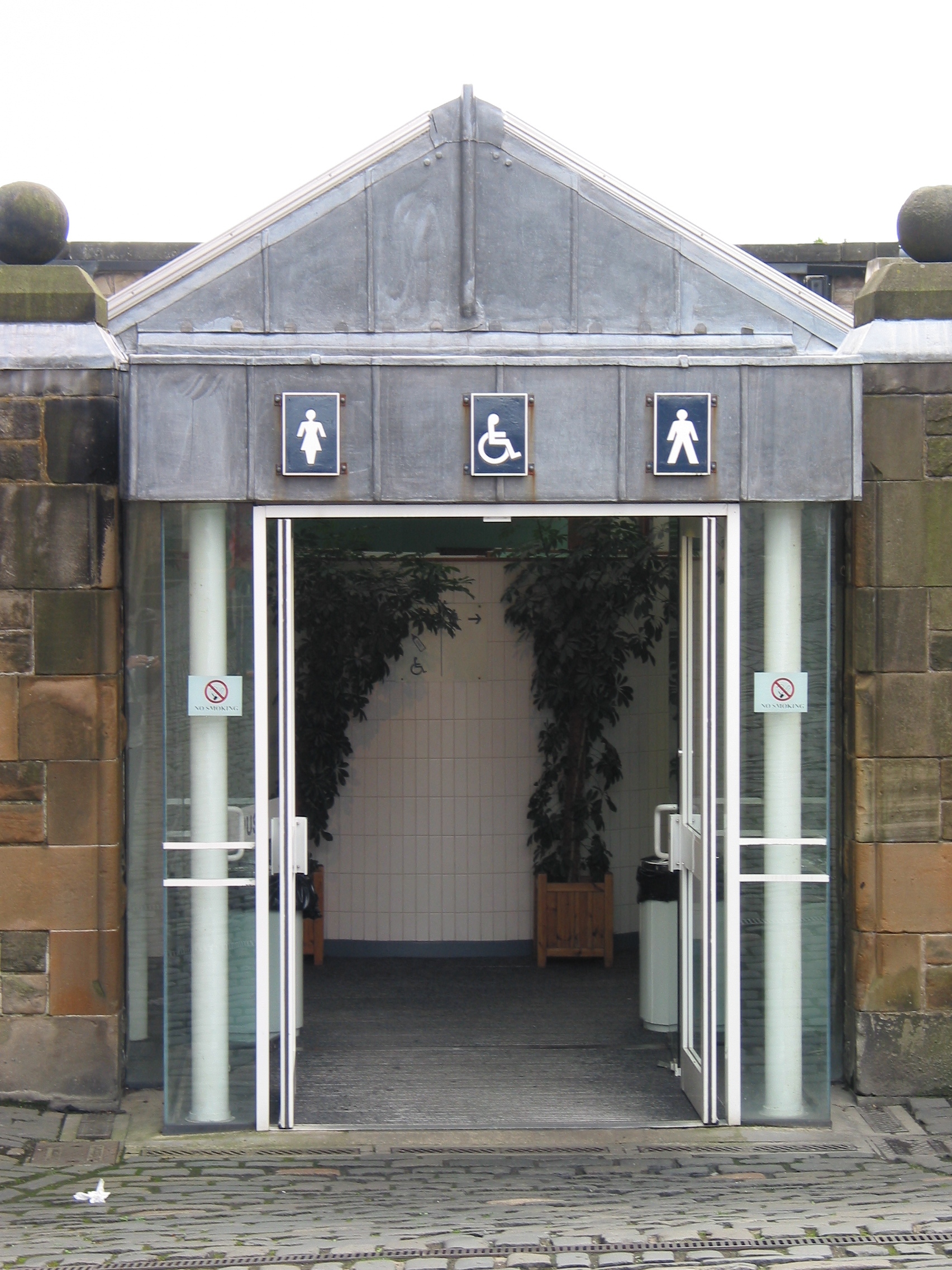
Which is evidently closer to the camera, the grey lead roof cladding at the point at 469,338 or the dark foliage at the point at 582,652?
the grey lead roof cladding at the point at 469,338

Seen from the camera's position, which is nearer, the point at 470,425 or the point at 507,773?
the point at 470,425

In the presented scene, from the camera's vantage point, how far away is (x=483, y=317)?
239 inches

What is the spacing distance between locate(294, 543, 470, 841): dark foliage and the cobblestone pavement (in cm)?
310

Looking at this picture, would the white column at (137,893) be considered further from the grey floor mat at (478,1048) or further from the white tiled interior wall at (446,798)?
the white tiled interior wall at (446,798)

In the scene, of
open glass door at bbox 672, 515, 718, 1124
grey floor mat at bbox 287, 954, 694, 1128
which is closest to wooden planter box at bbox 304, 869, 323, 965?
grey floor mat at bbox 287, 954, 694, 1128

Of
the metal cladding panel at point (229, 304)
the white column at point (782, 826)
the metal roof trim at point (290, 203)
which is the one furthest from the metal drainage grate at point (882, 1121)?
the metal roof trim at point (290, 203)

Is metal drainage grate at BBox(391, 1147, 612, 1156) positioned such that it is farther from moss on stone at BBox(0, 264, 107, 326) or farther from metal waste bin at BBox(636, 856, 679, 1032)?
moss on stone at BBox(0, 264, 107, 326)

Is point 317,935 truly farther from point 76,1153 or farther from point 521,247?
point 521,247

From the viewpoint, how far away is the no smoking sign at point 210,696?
591cm

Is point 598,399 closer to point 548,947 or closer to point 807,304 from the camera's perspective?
point 807,304

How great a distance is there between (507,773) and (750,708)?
10.7 ft

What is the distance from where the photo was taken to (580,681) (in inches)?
342

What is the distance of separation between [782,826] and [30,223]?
4.36m

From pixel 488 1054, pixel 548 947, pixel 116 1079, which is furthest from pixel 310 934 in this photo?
pixel 116 1079
